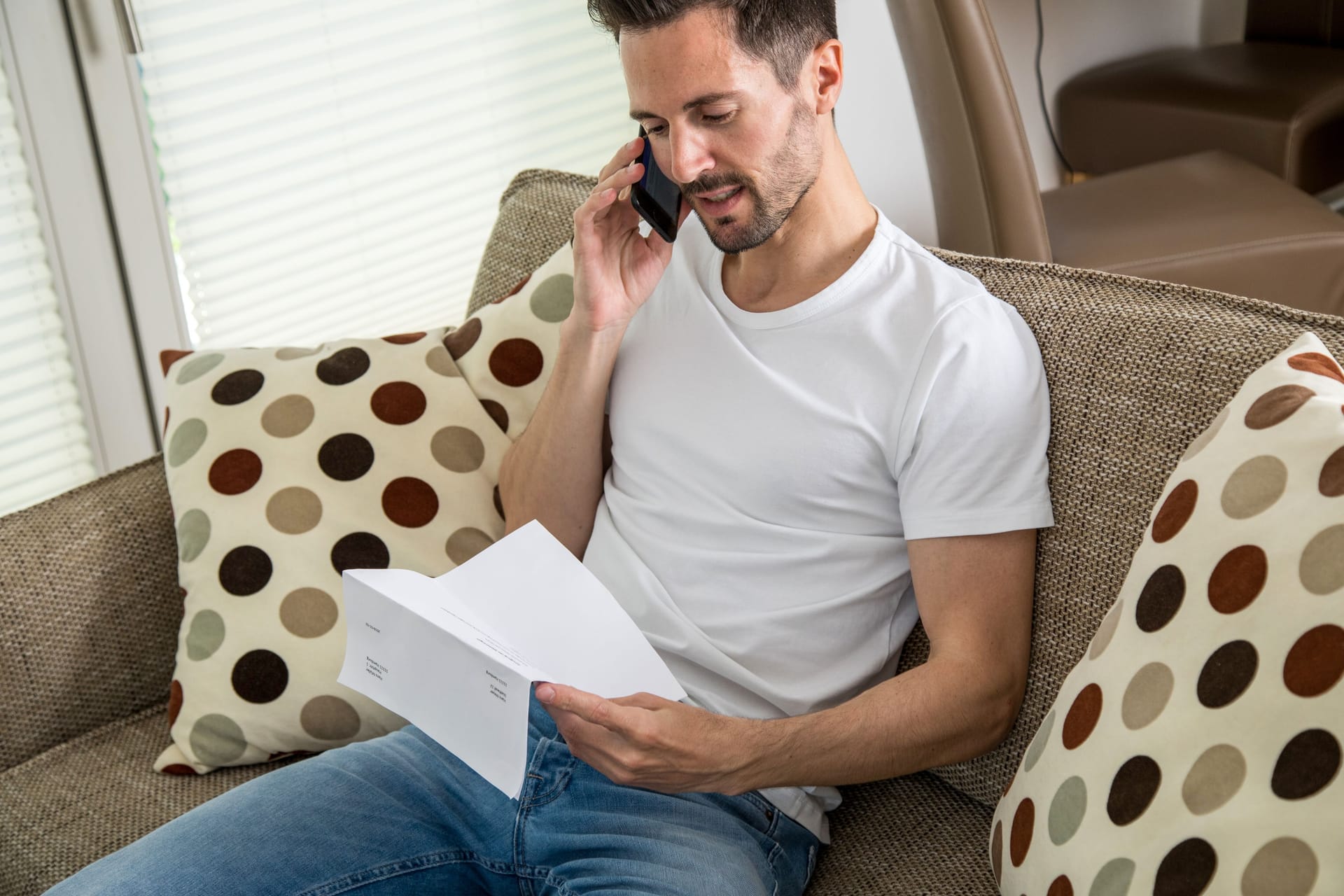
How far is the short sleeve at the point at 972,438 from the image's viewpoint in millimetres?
1067

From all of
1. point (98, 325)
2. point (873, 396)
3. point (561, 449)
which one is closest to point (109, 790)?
point (561, 449)

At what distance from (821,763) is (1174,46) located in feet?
11.0

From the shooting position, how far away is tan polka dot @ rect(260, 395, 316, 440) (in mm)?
1444

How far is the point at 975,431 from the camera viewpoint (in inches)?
42.2

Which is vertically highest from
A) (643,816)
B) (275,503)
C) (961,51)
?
(961,51)

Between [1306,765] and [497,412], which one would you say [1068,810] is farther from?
[497,412]

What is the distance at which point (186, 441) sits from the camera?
1466 mm

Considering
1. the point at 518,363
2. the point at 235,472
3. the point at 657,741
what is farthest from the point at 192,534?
the point at 657,741

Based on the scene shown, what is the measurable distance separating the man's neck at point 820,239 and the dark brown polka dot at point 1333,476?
1.77ft

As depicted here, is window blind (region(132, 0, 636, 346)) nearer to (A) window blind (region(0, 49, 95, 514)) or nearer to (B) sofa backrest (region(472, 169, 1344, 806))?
(A) window blind (region(0, 49, 95, 514))

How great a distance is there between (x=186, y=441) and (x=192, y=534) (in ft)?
0.41

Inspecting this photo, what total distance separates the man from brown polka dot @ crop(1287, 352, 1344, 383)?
0.23 metres

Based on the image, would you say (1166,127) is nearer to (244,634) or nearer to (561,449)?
(561,449)

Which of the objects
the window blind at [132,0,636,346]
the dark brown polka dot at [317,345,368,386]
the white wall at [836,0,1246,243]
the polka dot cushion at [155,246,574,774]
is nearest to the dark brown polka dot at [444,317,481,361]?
the polka dot cushion at [155,246,574,774]
